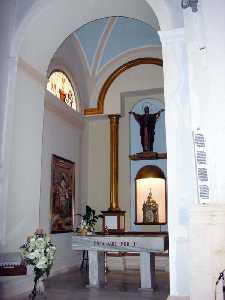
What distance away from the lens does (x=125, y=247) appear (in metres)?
6.83

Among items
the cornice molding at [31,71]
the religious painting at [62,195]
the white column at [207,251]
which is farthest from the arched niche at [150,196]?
the white column at [207,251]

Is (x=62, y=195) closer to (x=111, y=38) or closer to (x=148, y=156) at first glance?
(x=148, y=156)

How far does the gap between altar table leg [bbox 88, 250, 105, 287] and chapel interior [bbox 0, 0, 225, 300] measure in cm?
3

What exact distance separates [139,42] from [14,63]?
5.10 metres

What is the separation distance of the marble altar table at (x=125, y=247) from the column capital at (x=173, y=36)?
340cm

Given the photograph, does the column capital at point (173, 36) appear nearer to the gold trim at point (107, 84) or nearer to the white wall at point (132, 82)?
the white wall at point (132, 82)

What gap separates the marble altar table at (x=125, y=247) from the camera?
6.75 metres

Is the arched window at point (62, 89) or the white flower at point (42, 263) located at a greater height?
the arched window at point (62, 89)

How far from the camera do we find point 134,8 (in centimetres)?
685

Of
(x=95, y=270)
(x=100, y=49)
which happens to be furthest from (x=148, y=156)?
(x=95, y=270)

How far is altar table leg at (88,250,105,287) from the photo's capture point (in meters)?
6.99

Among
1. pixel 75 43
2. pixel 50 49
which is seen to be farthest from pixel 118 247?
pixel 75 43

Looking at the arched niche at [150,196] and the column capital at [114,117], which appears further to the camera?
the column capital at [114,117]

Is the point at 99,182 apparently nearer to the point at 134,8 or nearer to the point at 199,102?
the point at 134,8
